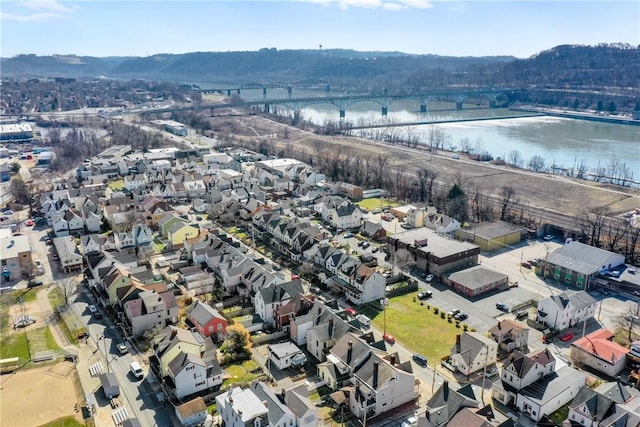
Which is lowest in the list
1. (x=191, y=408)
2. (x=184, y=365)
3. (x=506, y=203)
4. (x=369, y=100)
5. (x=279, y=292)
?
(x=191, y=408)

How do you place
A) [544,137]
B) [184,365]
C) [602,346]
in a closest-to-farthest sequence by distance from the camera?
[184,365]
[602,346]
[544,137]

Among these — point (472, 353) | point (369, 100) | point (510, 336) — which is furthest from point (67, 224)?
point (369, 100)

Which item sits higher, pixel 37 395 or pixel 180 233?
pixel 180 233

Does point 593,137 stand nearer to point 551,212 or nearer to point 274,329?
point 551,212

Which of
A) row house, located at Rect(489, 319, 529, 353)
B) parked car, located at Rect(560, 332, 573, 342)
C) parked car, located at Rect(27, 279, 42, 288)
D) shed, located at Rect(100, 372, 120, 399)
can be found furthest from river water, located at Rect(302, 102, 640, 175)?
shed, located at Rect(100, 372, 120, 399)

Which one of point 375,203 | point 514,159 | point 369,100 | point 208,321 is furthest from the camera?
point 369,100

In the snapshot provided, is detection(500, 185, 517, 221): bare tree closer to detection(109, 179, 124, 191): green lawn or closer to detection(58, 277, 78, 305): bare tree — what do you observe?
detection(58, 277, 78, 305): bare tree

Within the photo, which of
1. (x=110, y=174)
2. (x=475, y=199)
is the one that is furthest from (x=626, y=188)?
(x=110, y=174)

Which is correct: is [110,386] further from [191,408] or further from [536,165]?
[536,165]
